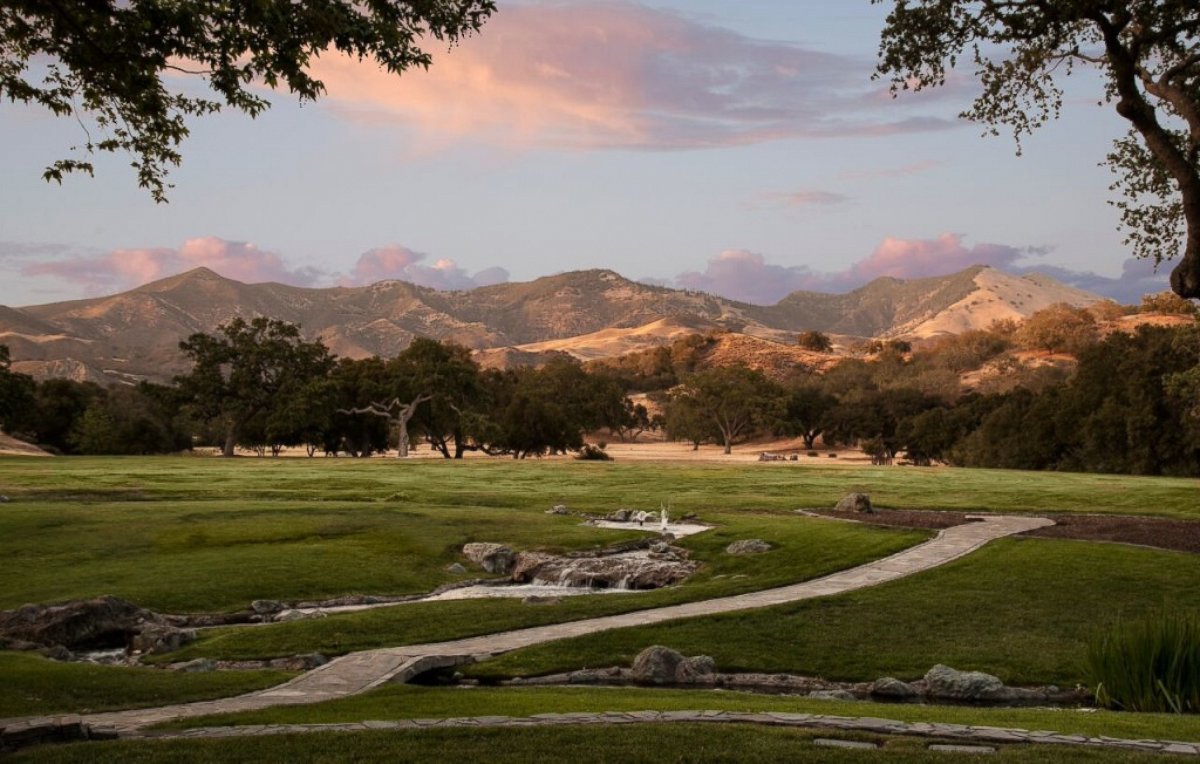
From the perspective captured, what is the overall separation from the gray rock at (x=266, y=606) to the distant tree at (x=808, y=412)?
11116cm

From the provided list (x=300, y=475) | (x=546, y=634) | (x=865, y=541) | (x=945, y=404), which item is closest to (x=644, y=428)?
(x=945, y=404)

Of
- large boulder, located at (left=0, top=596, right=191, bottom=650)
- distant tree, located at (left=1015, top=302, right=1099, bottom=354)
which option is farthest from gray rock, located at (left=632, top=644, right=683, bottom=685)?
distant tree, located at (left=1015, top=302, right=1099, bottom=354)

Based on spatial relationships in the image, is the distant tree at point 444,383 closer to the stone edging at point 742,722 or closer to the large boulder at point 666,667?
the large boulder at point 666,667

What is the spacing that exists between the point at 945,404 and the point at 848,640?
104572mm

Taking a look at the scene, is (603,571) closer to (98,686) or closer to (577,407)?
(98,686)

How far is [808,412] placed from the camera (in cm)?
13975

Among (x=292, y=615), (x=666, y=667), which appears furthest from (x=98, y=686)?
(x=666, y=667)

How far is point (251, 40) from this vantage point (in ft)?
51.4

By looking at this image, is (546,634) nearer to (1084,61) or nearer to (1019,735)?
(1019,735)

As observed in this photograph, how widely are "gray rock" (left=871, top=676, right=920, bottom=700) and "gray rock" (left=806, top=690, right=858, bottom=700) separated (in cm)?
55

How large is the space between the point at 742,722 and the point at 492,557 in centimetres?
2358

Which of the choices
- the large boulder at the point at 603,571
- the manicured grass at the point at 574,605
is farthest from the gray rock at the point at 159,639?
the large boulder at the point at 603,571

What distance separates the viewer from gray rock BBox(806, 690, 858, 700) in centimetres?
1983

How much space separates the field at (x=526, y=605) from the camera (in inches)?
710
